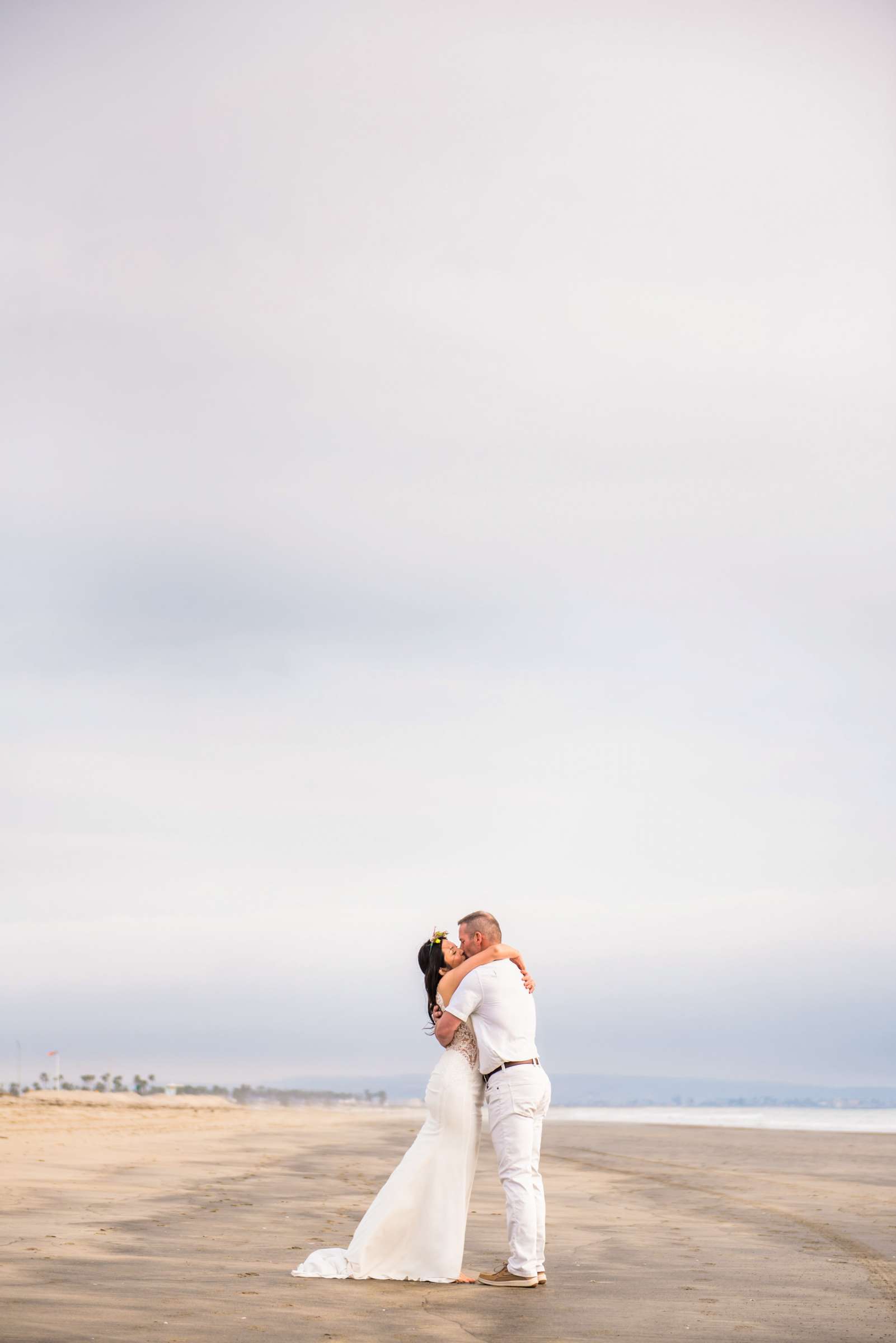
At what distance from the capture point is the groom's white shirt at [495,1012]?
984 centimetres

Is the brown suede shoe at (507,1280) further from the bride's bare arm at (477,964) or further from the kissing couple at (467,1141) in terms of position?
the bride's bare arm at (477,964)

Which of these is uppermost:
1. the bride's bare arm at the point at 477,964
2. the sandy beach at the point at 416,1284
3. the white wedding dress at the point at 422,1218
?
the bride's bare arm at the point at 477,964

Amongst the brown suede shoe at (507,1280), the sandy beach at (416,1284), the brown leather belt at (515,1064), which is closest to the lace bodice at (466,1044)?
the brown leather belt at (515,1064)

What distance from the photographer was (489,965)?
991 cm

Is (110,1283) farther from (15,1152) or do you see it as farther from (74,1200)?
(15,1152)

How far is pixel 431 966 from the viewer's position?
34.2 ft

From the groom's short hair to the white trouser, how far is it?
960mm

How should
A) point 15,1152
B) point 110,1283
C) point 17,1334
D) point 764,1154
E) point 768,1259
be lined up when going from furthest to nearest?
point 764,1154 < point 15,1152 < point 768,1259 < point 110,1283 < point 17,1334

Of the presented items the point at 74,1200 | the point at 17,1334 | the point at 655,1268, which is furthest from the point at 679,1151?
the point at 17,1334

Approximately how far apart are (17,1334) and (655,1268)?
18.0ft

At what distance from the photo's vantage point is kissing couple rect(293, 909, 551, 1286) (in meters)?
9.55

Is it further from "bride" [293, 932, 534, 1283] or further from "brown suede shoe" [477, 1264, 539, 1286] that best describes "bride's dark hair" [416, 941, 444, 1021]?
"brown suede shoe" [477, 1264, 539, 1286]

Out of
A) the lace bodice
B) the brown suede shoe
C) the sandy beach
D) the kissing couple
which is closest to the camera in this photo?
the sandy beach

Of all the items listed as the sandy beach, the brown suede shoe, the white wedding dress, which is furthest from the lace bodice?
the sandy beach
